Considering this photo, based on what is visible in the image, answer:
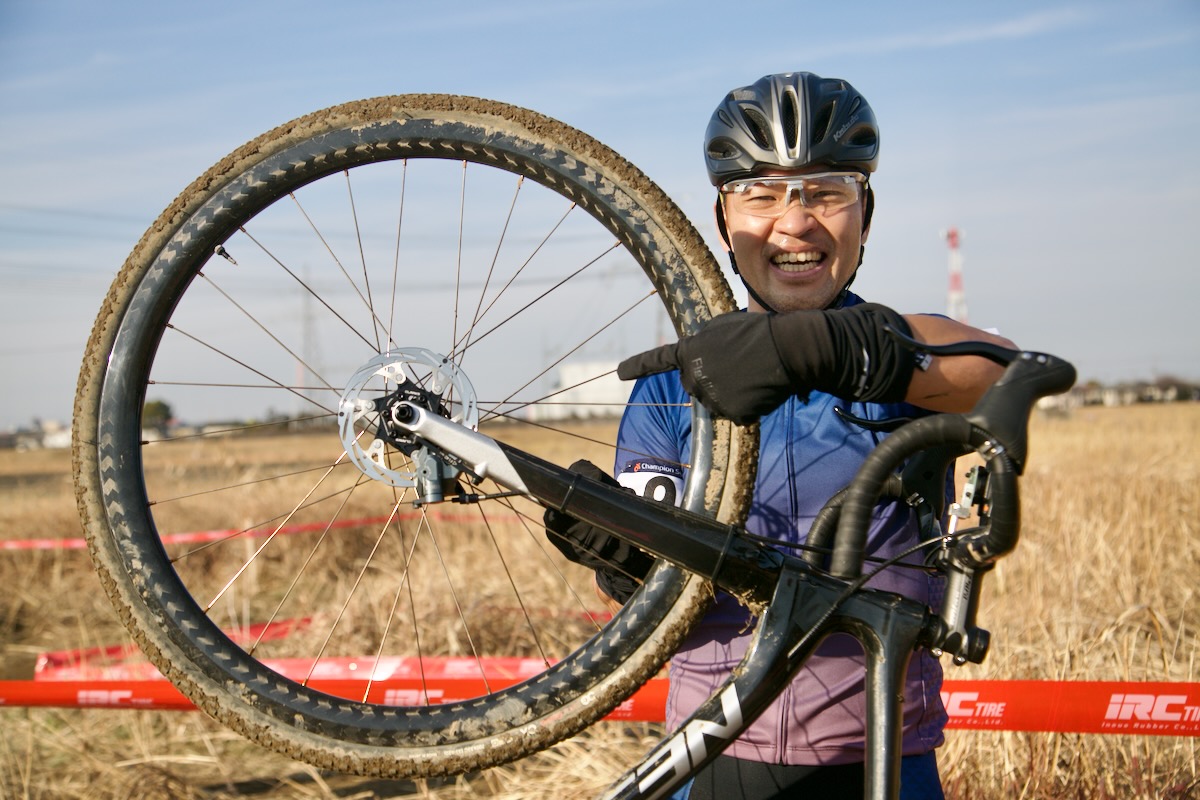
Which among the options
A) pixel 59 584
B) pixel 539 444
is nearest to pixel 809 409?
pixel 59 584

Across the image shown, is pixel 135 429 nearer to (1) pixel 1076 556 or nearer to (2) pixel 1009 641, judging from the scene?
(2) pixel 1009 641

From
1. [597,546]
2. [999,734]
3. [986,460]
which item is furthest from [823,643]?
[999,734]

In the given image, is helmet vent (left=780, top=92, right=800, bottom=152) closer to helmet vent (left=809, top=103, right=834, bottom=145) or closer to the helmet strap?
helmet vent (left=809, top=103, right=834, bottom=145)

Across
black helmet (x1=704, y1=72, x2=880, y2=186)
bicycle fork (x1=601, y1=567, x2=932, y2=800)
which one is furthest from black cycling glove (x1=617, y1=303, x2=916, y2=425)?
black helmet (x1=704, y1=72, x2=880, y2=186)

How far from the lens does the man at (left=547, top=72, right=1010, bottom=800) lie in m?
1.81

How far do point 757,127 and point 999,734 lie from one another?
2.48 meters

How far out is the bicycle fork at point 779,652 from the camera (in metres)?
1.87

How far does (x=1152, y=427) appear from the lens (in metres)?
19.2

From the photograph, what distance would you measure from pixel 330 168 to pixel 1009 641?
13.2ft

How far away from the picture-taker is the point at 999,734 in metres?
3.71

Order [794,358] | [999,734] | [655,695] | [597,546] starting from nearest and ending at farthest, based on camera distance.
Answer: [794,358]
[597,546]
[999,734]
[655,695]

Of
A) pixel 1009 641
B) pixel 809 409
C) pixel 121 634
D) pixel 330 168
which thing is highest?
pixel 330 168

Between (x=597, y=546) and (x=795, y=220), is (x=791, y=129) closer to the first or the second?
(x=795, y=220)

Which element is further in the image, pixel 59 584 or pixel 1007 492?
pixel 59 584
